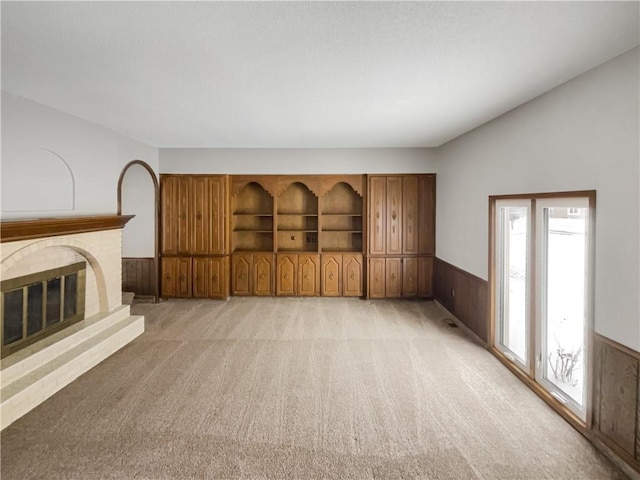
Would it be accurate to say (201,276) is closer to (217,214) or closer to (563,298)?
(217,214)

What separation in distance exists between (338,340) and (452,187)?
113 inches

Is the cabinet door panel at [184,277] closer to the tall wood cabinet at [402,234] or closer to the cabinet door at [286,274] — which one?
the cabinet door at [286,274]

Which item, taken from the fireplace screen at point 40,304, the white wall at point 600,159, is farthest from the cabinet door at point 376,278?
the fireplace screen at point 40,304

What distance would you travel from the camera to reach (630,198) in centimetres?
200

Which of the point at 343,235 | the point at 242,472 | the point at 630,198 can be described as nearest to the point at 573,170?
the point at 630,198

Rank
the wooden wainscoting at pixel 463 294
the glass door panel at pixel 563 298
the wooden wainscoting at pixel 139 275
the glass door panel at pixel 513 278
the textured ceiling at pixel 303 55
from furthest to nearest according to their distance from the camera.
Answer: the wooden wainscoting at pixel 139 275
the wooden wainscoting at pixel 463 294
the glass door panel at pixel 513 278
the glass door panel at pixel 563 298
the textured ceiling at pixel 303 55

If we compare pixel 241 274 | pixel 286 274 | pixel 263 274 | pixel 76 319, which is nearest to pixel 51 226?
pixel 76 319

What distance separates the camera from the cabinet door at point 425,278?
571cm

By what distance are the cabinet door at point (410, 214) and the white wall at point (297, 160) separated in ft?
0.74

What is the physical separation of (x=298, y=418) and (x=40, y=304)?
286cm

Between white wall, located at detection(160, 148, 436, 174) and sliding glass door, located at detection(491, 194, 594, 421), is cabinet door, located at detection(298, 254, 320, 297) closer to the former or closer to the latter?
white wall, located at detection(160, 148, 436, 174)

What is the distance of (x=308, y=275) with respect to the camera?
5.86 metres

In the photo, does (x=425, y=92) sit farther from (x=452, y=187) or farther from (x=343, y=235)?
(x=343, y=235)

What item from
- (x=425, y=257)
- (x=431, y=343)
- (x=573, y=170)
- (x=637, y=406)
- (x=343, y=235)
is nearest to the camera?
(x=637, y=406)
